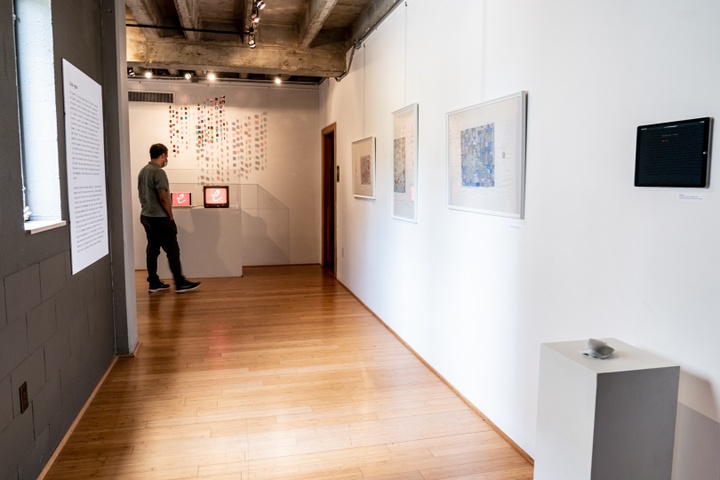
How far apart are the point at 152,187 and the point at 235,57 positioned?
6.00ft

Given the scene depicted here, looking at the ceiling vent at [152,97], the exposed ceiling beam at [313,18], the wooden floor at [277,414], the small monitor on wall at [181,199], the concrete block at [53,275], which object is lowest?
the wooden floor at [277,414]

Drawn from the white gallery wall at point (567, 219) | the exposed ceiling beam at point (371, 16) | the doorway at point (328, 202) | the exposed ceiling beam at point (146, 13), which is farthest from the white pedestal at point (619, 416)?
the doorway at point (328, 202)

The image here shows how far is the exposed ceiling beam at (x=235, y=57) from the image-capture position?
6051 mm

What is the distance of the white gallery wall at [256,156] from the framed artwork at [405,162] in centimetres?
374

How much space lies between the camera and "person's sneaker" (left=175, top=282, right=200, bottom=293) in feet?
21.3

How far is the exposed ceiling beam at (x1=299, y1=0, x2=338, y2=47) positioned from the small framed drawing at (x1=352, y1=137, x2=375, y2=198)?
1226mm

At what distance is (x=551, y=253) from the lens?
244cm

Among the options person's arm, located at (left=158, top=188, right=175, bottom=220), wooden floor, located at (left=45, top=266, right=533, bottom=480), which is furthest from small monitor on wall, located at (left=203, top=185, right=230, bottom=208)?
wooden floor, located at (left=45, top=266, right=533, bottom=480)

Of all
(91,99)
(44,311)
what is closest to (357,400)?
(44,311)

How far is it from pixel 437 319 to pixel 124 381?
2204 millimetres

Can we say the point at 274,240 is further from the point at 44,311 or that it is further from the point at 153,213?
the point at 44,311

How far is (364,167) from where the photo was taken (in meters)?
5.72

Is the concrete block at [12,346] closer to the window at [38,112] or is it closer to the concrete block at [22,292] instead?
the concrete block at [22,292]

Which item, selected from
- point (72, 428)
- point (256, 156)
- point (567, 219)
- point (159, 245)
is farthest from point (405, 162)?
point (256, 156)
